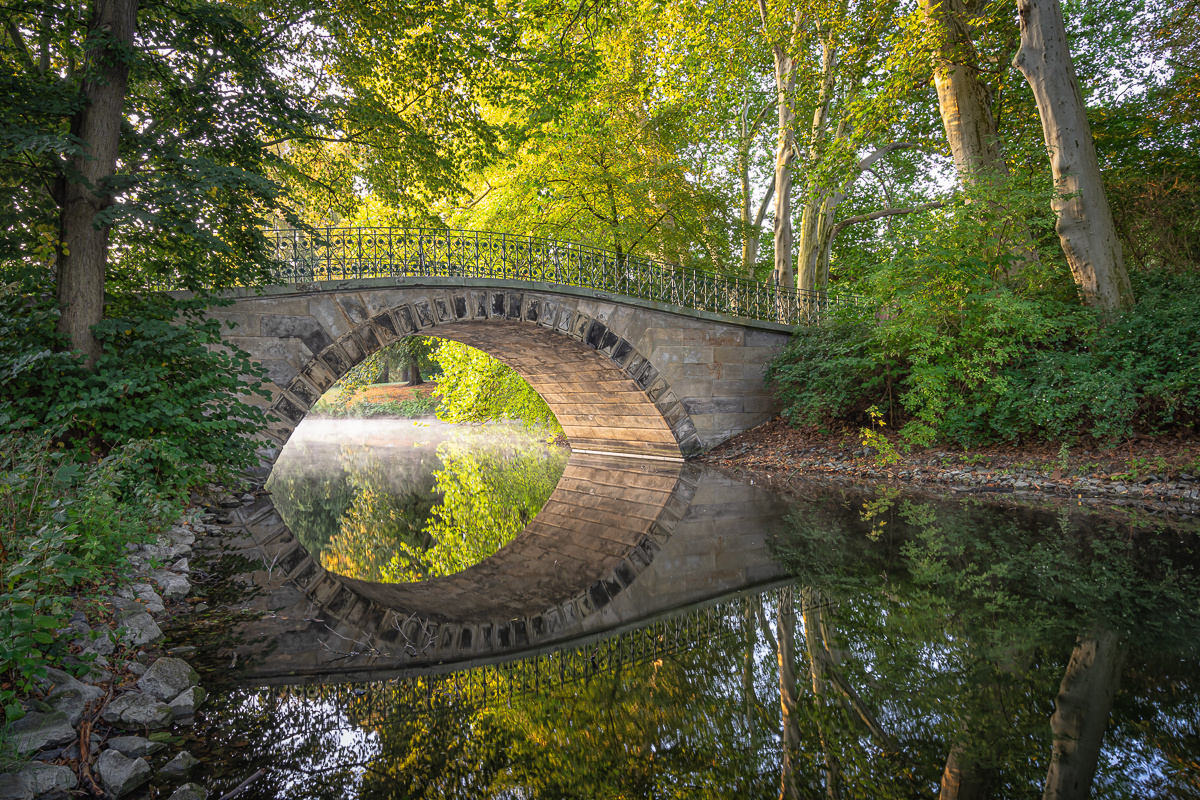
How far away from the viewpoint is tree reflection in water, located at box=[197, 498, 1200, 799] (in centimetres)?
210

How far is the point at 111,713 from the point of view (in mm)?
2375

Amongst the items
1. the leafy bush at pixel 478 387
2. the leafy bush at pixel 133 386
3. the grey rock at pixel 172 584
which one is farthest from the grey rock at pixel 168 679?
the leafy bush at pixel 478 387

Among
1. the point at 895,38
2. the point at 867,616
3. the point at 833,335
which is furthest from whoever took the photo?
the point at 833,335

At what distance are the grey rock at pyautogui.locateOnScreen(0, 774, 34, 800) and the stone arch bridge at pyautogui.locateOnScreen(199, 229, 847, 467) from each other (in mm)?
5783

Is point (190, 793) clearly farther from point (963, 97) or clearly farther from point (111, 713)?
point (963, 97)

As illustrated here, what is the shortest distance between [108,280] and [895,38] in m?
11.1

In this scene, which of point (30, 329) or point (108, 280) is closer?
point (30, 329)

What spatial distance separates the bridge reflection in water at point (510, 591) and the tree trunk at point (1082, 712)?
1880 millimetres

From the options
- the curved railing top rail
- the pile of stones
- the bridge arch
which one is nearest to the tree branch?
the curved railing top rail

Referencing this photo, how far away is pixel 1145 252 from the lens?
11836 mm

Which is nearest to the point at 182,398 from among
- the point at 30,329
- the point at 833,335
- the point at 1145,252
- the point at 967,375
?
the point at 30,329

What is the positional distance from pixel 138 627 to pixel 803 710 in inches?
128

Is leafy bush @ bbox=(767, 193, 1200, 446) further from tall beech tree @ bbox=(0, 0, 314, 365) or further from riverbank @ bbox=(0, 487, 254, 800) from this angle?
riverbank @ bbox=(0, 487, 254, 800)

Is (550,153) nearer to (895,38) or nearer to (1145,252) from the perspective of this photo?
(895,38)
